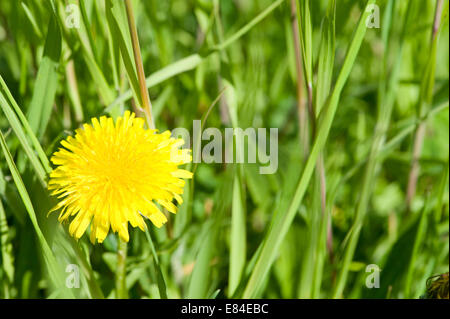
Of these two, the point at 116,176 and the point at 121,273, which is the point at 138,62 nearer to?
the point at 116,176

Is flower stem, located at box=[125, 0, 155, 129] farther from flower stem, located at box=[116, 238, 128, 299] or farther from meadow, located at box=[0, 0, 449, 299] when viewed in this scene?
flower stem, located at box=[116, 238, 128, 299]

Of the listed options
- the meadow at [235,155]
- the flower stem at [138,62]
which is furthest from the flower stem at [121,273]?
the flower stem at [138,62]

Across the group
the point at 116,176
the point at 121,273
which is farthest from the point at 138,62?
the point at 121,273

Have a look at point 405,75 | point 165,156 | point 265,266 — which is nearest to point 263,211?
point 265,266

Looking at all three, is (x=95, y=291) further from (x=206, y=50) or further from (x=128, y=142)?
(x=206, y=50)

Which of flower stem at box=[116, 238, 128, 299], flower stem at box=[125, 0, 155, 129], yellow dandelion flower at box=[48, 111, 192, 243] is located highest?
flower stem at box=[125, 0, 155, 129]

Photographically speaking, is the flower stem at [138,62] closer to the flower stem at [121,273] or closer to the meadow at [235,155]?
the meadow at [235,155]

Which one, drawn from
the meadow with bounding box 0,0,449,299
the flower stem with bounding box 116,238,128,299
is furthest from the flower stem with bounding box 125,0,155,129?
the flower stem with bounding box 116,238,128,299
